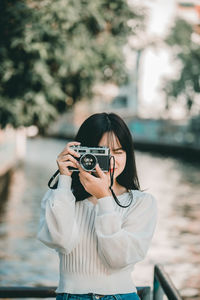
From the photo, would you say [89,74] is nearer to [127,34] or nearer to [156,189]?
[127,34]

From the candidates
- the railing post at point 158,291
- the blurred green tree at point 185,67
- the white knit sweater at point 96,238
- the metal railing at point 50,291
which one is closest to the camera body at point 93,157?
the white knit sweater at point 96,238

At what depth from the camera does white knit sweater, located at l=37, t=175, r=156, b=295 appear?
2.02 metres

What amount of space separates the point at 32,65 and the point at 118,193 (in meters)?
5.59

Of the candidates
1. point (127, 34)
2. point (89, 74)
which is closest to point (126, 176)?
point (89, 74)

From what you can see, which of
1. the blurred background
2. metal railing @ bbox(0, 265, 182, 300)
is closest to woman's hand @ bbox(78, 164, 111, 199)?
metal railing @ bbox(0, 265, 182, 300)

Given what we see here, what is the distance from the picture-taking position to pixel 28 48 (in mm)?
7168

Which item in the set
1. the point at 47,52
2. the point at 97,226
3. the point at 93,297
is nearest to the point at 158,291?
the point at 93,297

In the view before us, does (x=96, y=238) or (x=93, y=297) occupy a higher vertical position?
(x=96, y=238)

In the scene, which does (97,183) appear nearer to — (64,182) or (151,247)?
(64,182)

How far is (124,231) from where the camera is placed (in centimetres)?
204

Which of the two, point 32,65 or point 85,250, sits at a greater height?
point 32,65

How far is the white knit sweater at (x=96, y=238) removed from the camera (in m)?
2.02

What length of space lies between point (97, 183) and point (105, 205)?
90mm

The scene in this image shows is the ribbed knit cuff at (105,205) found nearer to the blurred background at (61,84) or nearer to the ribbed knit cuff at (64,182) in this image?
the ribbed knit cuff at (64,182)
